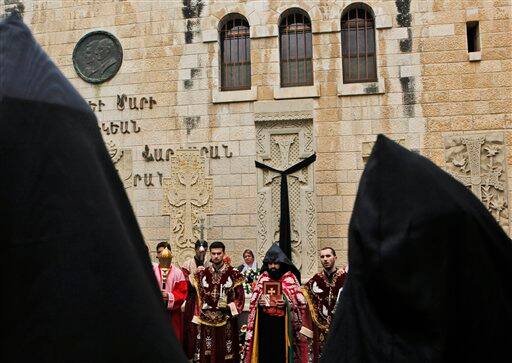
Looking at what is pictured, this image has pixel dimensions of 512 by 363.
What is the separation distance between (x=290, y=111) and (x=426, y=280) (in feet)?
37.9

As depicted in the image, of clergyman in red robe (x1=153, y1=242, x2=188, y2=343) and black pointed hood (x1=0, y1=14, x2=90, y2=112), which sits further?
clergyman in red robe (x1=153, y1=242, x2=188, y2=343)

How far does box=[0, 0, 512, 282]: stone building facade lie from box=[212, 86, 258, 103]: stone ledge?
0.03 m

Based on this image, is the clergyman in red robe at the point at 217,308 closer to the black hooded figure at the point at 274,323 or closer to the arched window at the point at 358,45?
the black hooded figure at the point at 274,323

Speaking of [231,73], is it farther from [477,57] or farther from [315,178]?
[477,57]

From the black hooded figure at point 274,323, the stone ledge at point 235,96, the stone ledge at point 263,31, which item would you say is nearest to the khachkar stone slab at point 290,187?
the stone ledge at point 235,96

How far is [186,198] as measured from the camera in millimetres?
13258

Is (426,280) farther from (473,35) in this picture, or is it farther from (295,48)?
(473,35)

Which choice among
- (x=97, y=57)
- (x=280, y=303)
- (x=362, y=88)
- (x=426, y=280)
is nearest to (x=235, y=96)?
(x=362, y=88)

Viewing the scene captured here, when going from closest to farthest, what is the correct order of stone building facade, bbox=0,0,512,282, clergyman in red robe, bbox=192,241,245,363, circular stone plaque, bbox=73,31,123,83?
1. clergyman in red robe, bbox=192,241,245,363
2. stone building facade, bbox=0,0,512,282
3. circular stone plaque, bbox=73,31,123,83

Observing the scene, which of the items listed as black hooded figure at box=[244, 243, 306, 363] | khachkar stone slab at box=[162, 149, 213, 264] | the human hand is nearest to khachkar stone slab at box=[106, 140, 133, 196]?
khachkar stone slab at box=[162, 149, 213, 264]

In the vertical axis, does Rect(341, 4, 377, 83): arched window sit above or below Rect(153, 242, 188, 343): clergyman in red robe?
above

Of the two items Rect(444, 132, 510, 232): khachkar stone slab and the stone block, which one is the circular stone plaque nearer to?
the stone block

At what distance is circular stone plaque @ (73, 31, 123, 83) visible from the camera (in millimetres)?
14078

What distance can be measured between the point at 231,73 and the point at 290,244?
4440 millimetres
